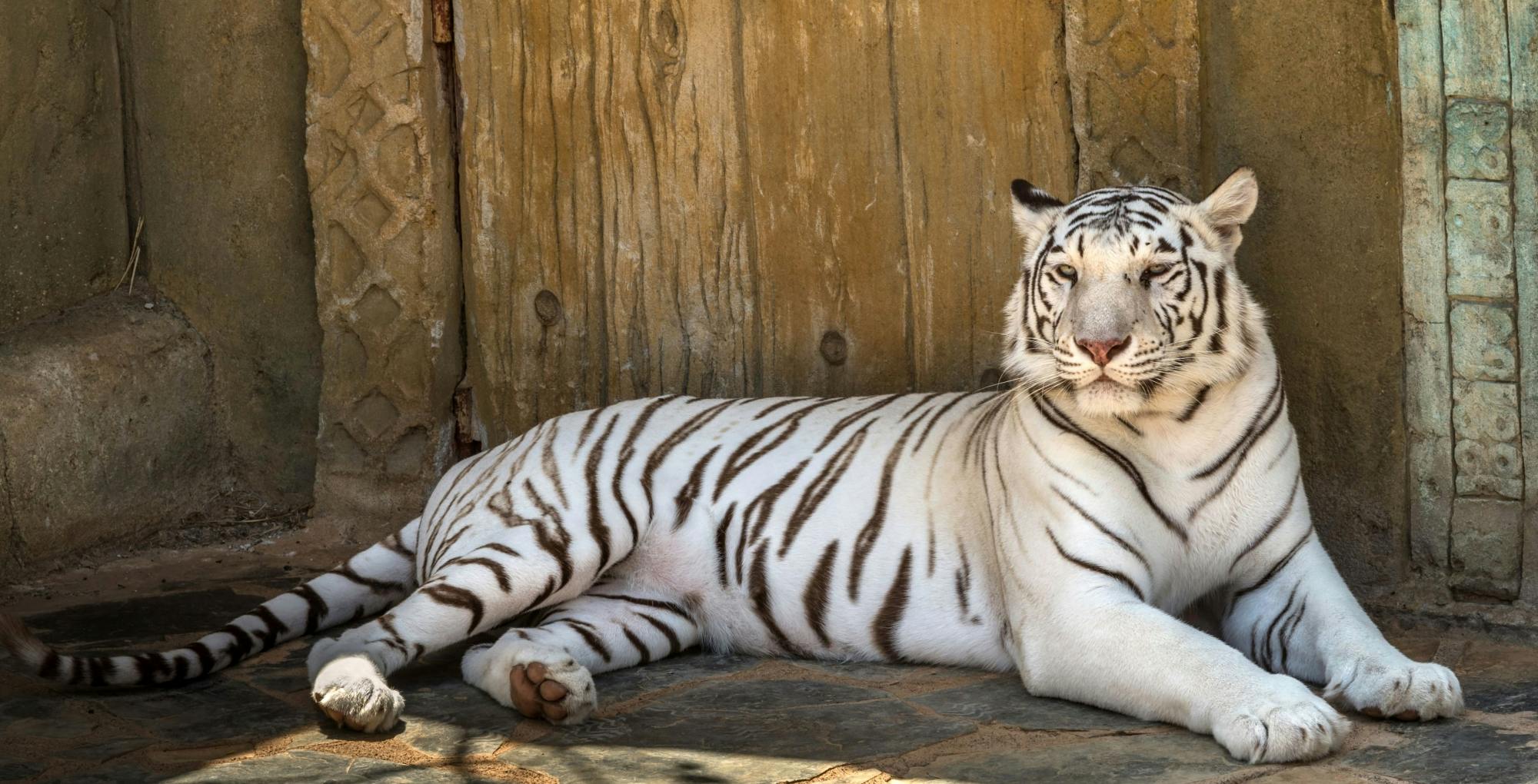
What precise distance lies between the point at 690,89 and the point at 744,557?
1.49m

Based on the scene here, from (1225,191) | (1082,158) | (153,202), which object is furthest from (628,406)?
(153,202)

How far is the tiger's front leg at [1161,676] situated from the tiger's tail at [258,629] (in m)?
1.65

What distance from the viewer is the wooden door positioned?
459 cm

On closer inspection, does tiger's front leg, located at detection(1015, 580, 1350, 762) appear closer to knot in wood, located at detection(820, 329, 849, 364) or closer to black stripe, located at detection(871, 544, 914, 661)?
black stripe, located at detection(871, 544, 914, 661)

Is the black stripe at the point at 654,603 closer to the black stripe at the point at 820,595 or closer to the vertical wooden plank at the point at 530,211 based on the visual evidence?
the black stripe at the point at 820,595

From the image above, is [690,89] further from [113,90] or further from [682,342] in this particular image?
[113,90]

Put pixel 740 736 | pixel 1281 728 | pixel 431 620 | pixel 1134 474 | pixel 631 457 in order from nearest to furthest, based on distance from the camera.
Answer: pixel 1281 728 < pixel 740 736 < pixel 1134 474 < pixel 431 620 < pixel 631 457

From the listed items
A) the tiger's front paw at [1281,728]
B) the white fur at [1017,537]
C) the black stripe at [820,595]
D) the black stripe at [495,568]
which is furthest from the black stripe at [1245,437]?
the black stripe at [495,568]

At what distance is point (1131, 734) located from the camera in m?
3.21

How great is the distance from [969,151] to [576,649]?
174 centimetres

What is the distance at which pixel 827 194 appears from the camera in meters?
4.76

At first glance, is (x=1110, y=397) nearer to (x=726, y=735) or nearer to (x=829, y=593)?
(x=829, y=593)

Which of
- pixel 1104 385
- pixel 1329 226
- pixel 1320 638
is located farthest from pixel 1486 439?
pixel 1104 385

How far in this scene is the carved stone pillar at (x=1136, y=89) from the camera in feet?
13.9
